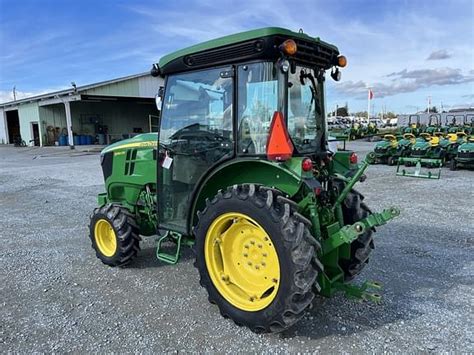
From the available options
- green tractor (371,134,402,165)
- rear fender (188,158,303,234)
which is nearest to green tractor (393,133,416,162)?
green tractor (371,134,402,165)

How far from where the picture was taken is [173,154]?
3746mm

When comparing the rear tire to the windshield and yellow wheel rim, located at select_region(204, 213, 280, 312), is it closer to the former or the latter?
yellow wheel rim, located at select_region(204, 213, 280, 312)

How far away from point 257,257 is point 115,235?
1.90m

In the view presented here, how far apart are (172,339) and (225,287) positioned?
1.86 feet

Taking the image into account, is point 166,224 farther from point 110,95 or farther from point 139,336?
point 110,95

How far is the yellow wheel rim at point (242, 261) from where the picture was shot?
9.47 feet

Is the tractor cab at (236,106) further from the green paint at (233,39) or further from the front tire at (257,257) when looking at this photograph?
the front tire at (257,257)

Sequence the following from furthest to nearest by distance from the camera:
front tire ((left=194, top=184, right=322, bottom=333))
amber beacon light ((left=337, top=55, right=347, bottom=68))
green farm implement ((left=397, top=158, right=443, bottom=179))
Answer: green farm implement ((left=397, top=158, right=443, bottom=179)) < amber beacon light ((left=337, top=55, right=347, bottom=68)) < front tire ((left=194, top=184, right=322, bottom=333))

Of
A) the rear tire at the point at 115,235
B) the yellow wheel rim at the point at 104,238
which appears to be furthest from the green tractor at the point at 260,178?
the yellow wheel rim at the point at 104,238

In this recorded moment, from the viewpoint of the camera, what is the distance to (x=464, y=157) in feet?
38.7

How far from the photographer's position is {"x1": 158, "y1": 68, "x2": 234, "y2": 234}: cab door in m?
3.27

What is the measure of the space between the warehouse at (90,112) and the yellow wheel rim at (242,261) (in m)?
23.5

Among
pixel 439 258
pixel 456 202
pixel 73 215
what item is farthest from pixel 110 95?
pixel 439 258

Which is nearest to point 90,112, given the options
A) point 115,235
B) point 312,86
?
point 115,235
